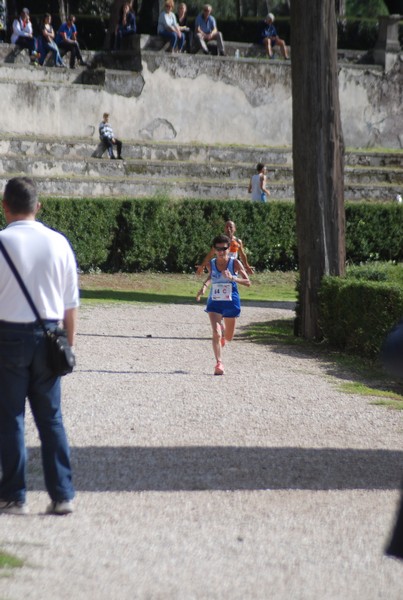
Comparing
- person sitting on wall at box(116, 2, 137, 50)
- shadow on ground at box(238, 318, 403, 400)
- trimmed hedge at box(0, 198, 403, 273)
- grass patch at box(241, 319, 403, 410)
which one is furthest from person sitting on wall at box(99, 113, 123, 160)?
grass patch at box(241, 319, 403, 410)

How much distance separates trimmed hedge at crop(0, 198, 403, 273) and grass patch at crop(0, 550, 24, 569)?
55.3ft

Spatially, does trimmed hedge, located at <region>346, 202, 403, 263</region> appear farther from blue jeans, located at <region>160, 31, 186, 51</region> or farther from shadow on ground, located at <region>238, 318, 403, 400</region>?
shadow on ground, located at <region>238, 318, 403, 400</region>

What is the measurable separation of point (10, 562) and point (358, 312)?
907 cm

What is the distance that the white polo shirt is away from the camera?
5922mm

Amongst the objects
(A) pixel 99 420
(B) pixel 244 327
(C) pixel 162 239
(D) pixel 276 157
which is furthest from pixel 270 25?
(A) pixel 99 420

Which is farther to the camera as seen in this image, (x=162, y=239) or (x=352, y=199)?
(x=352, y=199)

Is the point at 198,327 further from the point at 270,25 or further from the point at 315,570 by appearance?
the point at 270,25

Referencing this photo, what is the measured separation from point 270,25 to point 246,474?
94.2 feet

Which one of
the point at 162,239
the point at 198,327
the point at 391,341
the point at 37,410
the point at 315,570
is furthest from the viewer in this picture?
the point at 162,239

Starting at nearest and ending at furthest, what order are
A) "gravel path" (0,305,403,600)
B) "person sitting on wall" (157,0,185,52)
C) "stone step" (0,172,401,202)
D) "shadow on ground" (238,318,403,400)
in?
"gravel path" (0,305,403,600) < "shadow on ground" (238,318,403,400) < "stone step" (0,172,401,202) < "person sitting on wall" (157,0,185,52)

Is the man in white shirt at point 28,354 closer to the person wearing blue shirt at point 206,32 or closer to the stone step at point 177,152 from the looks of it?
the stone step at point 177,152

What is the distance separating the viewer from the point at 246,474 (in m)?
7.20

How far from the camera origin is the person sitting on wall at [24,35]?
98.4 ft

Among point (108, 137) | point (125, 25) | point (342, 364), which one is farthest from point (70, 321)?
point (125, 25)
